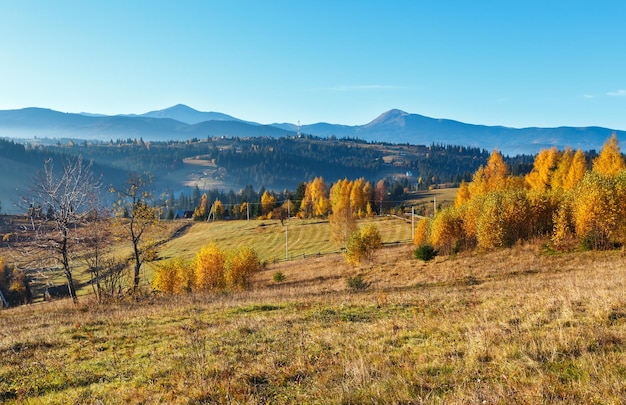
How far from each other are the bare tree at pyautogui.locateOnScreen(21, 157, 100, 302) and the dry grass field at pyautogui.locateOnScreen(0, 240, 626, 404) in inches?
270

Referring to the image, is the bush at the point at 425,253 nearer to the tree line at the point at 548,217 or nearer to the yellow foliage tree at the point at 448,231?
the tree line at the point at 548,217

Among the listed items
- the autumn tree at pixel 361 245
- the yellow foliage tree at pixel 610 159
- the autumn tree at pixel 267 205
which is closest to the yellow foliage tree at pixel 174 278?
the autumn tree at pixel 361 245

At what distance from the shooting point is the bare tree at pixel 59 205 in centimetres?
2122

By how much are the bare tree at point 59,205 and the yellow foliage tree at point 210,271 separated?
34.6 metres

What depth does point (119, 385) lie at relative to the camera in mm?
8078

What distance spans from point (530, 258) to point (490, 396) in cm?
3935

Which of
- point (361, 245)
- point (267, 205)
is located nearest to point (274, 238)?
point (267, 205)

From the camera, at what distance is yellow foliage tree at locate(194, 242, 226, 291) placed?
57469 mm

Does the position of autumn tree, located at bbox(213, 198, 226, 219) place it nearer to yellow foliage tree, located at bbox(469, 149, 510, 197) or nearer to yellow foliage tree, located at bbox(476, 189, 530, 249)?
yellow foliage tree, located at bbox(469, 149, 510, 197)

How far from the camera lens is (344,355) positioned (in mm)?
8484

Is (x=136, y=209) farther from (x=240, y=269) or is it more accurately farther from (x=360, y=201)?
(x=360, y=201)

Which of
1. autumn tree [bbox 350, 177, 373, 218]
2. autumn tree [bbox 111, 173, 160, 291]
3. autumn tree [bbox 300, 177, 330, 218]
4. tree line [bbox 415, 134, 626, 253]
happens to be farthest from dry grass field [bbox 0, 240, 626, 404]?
autumn tree [bbox 300, 177, 330, 218]

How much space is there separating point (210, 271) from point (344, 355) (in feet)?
172

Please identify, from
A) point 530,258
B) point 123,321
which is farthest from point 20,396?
point 530,258
